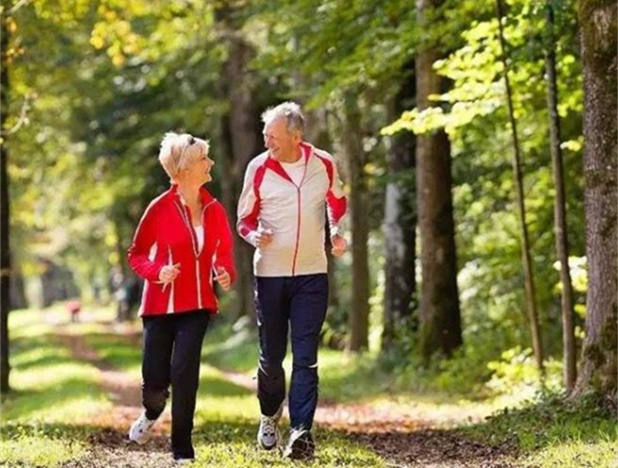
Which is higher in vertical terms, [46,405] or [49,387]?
[46,405]

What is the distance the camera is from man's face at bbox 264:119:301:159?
8.48m

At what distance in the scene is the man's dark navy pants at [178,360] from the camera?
8172mm

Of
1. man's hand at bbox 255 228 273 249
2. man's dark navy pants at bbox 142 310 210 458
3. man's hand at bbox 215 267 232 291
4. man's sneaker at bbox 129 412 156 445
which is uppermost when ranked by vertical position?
man's hand at bbox 255 228 273 249

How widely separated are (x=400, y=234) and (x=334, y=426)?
8.22 metres

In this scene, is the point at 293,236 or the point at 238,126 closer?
the point at 293,236

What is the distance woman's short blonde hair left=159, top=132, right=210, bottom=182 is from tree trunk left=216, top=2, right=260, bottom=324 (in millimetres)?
16321

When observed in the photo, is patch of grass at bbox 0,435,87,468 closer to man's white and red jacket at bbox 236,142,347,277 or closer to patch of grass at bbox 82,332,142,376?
man's white and red jacket at bbox 236,142,347,277

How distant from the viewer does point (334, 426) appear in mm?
12820

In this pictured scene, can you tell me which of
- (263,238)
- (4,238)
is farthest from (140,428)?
(4,238)

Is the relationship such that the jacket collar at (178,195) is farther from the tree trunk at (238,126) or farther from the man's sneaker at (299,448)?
the tree trunk at (238,126)

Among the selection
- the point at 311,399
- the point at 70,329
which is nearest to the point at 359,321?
the point at 311,399

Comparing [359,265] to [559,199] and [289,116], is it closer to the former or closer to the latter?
[559,199]

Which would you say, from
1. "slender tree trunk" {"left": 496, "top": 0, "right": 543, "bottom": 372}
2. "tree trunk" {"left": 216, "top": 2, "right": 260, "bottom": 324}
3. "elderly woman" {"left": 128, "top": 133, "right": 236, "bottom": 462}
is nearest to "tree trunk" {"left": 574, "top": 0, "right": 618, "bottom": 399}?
"slender tree trunk" {"left": 496, "top": 0, "right": 543, "bottom": 372}

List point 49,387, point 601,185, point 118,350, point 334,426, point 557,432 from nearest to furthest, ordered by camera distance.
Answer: point 557,432, point 601,185, point 334,426, point 49,387, point 118,350
